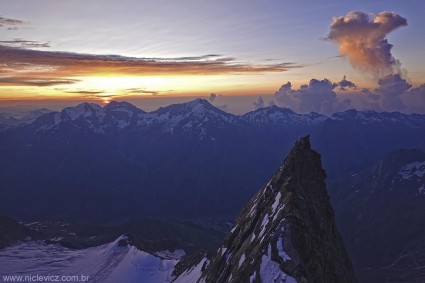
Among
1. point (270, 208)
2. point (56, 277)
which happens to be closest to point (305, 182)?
point (270, 208)

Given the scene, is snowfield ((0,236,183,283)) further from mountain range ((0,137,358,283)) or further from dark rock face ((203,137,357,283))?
dark rock face ((203,137,357,283))

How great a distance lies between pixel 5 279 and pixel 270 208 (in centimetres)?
13487

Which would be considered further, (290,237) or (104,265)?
(104,265)

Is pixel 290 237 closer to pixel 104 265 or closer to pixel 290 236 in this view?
pixel 290 236

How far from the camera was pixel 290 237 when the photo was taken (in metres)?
57.6

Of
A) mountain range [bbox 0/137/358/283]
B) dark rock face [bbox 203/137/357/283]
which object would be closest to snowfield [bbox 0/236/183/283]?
mountain range [bbox 0/137/358/283]

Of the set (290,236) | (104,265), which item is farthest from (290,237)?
(104,265)

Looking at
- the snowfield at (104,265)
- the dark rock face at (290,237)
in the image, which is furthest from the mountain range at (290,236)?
the snowfield at (104,265)

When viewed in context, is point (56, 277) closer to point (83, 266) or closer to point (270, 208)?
point (83, 266)

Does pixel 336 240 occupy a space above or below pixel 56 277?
above

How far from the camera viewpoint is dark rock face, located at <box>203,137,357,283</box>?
5553 centimetres

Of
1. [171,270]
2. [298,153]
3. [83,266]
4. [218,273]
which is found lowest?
[83,266]

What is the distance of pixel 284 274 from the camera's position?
5256 cm

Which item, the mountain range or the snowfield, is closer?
the mountain range
